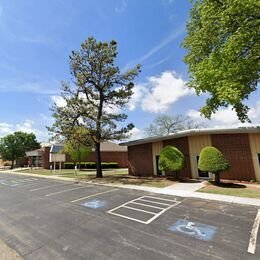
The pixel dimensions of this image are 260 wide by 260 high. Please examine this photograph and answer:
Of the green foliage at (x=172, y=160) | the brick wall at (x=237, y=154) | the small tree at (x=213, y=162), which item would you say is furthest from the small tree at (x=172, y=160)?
the brick wall at (x=237, y=154)

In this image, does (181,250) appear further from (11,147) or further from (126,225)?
(11,147)

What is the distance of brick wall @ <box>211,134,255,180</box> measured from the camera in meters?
13.8

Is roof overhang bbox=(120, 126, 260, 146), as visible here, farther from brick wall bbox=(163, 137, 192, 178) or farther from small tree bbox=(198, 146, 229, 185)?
small tree bbox=(198, 146, 229, 185)

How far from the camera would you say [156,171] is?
19031 millimetres

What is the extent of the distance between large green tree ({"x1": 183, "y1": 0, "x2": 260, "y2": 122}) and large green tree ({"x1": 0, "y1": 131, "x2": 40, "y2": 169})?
46.9 metres

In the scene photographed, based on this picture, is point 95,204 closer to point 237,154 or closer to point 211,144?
point 211,144

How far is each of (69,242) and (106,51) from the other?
17.6 m

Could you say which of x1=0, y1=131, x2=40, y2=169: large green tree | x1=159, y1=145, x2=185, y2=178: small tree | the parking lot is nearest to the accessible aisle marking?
the parking lot

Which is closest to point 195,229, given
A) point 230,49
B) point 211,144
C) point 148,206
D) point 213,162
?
point 148,206

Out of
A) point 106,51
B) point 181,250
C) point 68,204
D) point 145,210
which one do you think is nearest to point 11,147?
point 106,51

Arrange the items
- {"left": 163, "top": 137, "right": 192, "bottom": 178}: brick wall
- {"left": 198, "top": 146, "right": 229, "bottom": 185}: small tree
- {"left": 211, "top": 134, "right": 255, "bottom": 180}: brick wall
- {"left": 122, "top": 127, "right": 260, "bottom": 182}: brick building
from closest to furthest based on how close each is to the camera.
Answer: {"left": 198, "top": 146, "right": 229, "bottom": 185}: small tree
{"left": 122, "top": 127, "right": 260, "bottom": 182}: brick building
{"left": 211, "top": 134, "right": 255, "bottom": 180}: brick wall
{"left": 163, "top": 137, "right": 192, "bottom": 178}: brick wall

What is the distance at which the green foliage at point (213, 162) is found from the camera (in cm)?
1238

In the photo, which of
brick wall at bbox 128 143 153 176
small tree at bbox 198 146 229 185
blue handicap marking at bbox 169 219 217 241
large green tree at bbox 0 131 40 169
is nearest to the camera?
blue handicap marking at bbox 169 219 217 241

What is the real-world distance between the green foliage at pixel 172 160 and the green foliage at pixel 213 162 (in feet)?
7.04
